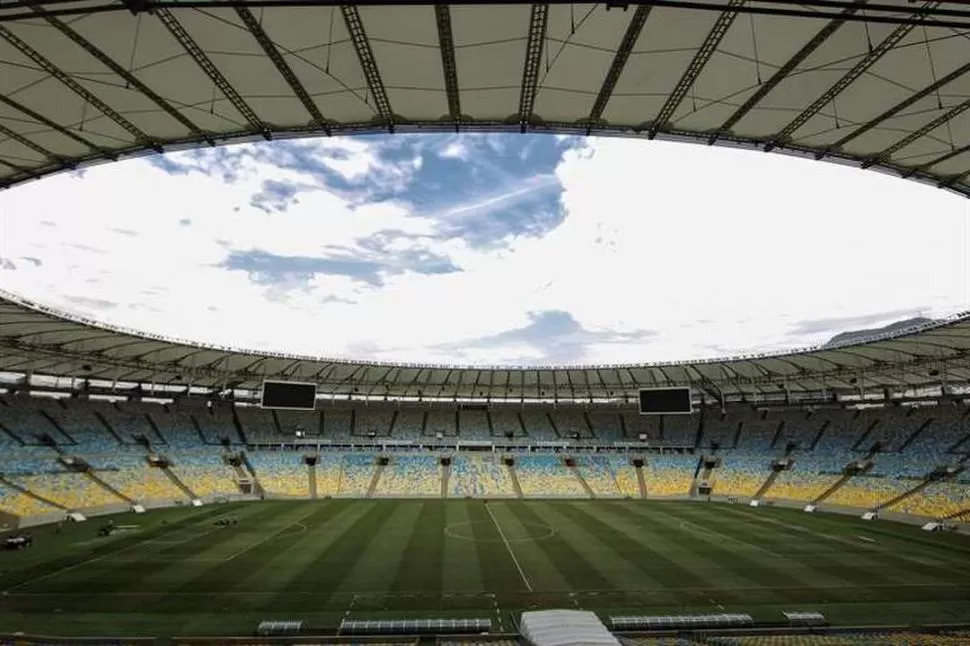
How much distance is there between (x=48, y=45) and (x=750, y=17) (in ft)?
37.5

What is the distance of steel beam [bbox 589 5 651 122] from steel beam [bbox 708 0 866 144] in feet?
8.75

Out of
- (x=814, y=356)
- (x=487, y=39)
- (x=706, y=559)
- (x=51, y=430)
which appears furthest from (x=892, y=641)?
(x=51, y=430)

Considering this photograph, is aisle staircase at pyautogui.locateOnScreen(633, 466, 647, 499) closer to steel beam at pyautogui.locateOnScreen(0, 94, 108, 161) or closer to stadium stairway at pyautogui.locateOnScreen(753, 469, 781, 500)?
stadium stairway at pyautogui.locateOnScreen(753, 469, 781, 500)

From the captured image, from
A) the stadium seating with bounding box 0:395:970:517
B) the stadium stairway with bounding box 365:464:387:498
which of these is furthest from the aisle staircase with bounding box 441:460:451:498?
the stadium stairway with bounding box 365:464:387:498

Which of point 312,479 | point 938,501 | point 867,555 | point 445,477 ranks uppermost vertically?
point 312,479

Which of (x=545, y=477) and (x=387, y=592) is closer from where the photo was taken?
(x=387, y=592)

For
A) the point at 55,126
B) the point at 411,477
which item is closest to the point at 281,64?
the point at 55,126

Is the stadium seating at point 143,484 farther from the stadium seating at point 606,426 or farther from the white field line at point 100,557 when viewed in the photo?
Answer: the stadium seating at point 606,426

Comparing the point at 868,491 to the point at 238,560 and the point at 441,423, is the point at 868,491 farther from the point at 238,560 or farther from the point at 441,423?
the point at 238,560

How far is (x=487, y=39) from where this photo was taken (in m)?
9.44

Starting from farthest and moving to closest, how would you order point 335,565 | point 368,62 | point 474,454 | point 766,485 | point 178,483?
1. point 474,454
2. point 766,485
3. point 178,483
4. point 335,565
5. point 368,62

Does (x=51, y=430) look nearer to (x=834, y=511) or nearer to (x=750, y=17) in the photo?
(x=750, y=17)

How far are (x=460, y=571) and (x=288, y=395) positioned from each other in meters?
24.3

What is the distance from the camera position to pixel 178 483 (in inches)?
1996
